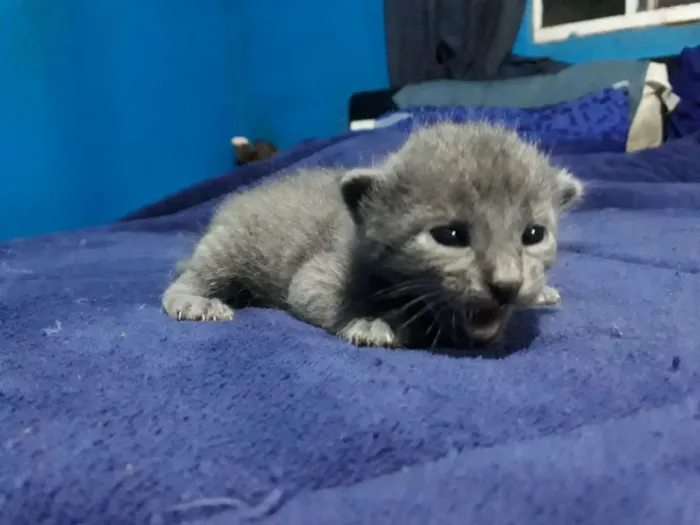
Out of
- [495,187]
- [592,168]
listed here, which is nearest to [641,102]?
[592,168]

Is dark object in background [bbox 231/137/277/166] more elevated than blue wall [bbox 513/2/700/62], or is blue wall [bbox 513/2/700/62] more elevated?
blue wall [bbox 513/2/700/62]

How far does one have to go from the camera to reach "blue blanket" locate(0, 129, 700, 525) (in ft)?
1.93

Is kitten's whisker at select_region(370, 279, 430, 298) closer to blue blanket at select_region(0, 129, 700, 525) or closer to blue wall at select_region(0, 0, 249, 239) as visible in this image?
blue blanket at select_region(0, 129, 700, 525)

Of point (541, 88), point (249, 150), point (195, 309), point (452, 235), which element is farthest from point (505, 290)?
point (249, 150)

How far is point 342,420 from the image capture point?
72cm

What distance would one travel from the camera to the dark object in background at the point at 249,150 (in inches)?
162

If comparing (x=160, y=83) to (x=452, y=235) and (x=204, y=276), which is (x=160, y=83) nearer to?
(x=204, y=276)

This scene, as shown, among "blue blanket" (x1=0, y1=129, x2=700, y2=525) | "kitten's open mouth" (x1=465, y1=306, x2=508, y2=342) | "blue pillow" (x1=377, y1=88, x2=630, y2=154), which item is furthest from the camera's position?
"blue pillow" (x1=377, y1=88, x2=630, y2=154)

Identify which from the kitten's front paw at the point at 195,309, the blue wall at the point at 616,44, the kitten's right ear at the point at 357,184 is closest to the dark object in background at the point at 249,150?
the blue wall at the point at 616,44

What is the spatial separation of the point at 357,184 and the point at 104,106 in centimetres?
250

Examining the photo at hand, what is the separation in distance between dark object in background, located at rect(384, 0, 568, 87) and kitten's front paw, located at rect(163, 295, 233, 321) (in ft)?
7.70

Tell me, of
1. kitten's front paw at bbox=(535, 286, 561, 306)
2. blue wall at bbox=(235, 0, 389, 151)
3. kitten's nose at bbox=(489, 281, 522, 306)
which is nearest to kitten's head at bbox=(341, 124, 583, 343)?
kitten's nose at bbox=(489, 281, 522, 306)

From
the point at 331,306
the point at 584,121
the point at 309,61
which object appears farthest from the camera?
the point at 309,61

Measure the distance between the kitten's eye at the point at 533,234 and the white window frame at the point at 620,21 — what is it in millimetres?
2394
